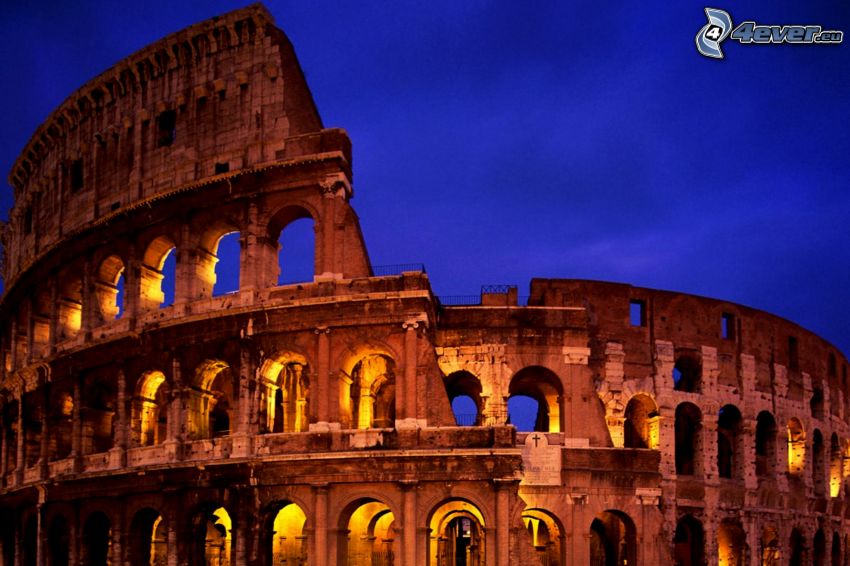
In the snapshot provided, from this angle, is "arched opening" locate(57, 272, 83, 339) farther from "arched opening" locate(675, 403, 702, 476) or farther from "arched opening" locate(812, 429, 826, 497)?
"arched opening" locate(812, 429, 826, 497)

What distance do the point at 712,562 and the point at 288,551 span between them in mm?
11727

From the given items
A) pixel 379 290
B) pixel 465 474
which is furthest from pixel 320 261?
pixel 465 474

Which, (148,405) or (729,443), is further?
(729,443)

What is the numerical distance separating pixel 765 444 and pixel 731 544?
3.52 m

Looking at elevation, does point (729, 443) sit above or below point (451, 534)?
above

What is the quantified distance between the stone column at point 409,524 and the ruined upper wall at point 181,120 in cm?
837

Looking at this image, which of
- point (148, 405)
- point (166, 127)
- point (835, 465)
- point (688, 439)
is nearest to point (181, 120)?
point (166, 127)

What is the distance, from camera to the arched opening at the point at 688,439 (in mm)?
28109

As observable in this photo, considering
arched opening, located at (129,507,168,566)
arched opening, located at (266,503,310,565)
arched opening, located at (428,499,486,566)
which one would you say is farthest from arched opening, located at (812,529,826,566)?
arched opening, located at (129,507,168,566)

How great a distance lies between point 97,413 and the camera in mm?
26578

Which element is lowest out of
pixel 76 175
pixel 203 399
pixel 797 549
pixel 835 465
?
pixel 797 549

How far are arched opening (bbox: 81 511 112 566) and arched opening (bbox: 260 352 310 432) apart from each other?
5.29 m

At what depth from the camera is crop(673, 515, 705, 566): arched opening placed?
90.1 feet

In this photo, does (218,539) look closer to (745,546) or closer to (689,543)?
(689,543)
